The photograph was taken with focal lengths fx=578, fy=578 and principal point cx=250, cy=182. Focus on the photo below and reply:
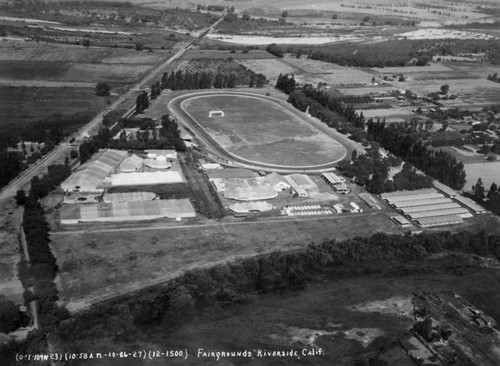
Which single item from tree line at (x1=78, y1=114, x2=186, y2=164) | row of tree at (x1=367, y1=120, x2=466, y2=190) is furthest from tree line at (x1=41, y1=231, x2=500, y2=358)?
tree line at (x1=78, y1=114, x2=186, y2=164)

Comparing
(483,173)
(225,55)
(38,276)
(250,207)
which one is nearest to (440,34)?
(225,55)

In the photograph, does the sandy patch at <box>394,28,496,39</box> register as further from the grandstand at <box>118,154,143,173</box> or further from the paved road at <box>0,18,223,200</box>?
the grandstand at <box>118,154,143,173</box>

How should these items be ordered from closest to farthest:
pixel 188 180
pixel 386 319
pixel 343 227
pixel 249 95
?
pixel 386 319, pixel 343 227, pixel 188 180, pixel 249 95

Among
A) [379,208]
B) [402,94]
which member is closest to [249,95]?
[402,94]

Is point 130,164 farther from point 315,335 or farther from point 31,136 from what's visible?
point 315,335

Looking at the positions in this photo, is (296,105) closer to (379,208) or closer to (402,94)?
(402,94)

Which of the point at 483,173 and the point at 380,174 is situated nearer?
the point at 380,174
